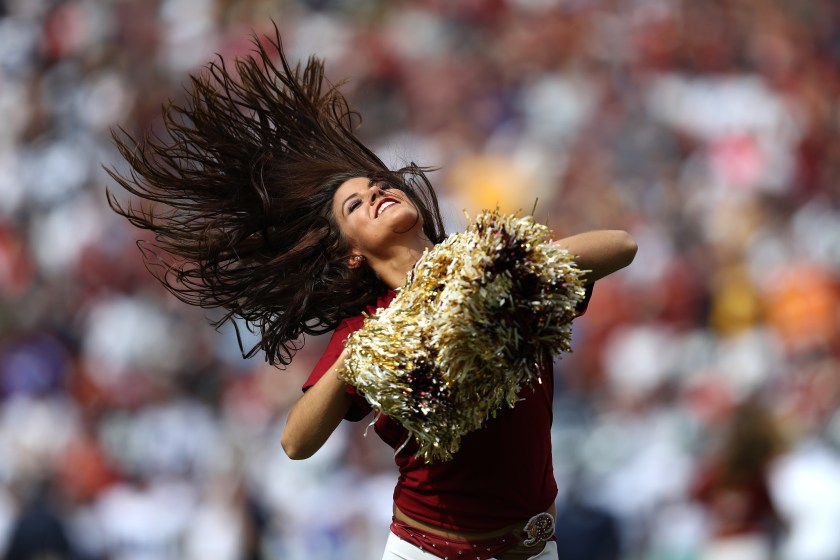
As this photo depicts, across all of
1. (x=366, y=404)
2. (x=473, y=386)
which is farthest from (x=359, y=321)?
(x=473, y=386)

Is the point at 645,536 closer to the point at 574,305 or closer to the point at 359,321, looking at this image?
the point at 359,321

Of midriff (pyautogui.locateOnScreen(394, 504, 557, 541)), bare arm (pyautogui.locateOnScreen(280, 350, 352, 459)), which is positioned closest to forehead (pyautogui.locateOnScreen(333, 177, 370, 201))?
bare arm (pyautogui.locateOnScreen(280, 350, 352, 459))

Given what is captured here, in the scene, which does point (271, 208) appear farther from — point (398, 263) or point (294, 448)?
point (294, 448)

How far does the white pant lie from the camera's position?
10.0ft

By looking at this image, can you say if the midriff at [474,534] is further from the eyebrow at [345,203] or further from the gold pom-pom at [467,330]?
the eyebrow at [345,203]

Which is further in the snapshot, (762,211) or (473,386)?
(762,211)

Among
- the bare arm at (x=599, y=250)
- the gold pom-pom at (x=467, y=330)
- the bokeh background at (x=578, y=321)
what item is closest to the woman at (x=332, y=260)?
the bare arm at (x=599, y=250)

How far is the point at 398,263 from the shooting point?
319cm

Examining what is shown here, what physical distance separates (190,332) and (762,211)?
3750 mm

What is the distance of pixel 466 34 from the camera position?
355 inches

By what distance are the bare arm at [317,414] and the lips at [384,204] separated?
509 mm

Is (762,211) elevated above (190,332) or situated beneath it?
elevated above

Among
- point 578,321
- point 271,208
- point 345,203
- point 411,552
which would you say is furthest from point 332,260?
point 578,321

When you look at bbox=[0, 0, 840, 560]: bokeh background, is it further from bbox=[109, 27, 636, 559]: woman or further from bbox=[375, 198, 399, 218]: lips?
bbox=[375, 198, 399, 218]: lips
